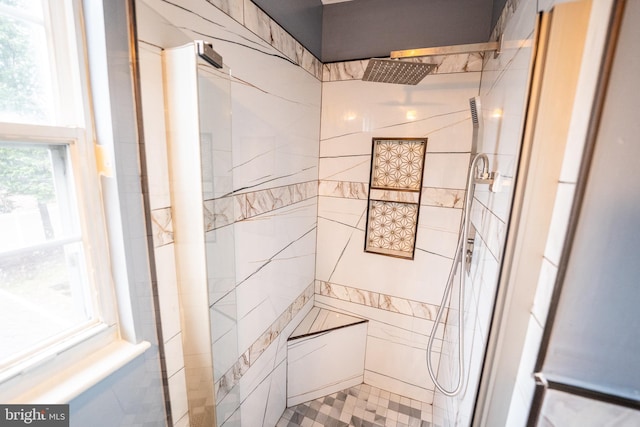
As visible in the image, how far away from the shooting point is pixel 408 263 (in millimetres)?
1817

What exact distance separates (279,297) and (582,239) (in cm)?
145

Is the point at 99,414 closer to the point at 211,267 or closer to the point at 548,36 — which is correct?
the point at 211,267

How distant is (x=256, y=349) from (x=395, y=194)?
1.30 meters

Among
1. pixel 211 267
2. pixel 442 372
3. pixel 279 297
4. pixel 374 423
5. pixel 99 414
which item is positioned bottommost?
pixel 374 423

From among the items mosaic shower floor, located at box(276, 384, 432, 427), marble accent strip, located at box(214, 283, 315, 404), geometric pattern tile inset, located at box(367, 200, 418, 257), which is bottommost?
mosaic shower floor, located at box(276, 384, 432, 427)

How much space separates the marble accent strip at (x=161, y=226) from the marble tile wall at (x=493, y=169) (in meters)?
1.00

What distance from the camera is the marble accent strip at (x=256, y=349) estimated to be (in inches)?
45.0

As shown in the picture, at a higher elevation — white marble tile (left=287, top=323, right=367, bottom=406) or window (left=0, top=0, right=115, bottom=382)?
window (left=0, top=0, right=115, bottom=382)

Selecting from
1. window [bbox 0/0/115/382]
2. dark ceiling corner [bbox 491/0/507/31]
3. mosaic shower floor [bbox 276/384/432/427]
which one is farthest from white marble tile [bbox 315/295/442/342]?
dark ceiling corner [bbox 491/0/507/31]

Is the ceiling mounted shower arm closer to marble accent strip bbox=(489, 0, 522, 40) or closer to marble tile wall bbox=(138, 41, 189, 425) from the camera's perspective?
marble accent strip bbox=(489, 0, 522, 40)

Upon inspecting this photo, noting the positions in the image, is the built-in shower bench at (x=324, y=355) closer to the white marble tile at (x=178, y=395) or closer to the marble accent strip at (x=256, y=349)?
the marble accent strip at (x=256, y=349)

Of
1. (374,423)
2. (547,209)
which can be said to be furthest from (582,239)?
(374,423)

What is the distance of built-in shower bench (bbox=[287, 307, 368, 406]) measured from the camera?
5.93 feet

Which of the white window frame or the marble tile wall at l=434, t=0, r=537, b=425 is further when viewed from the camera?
the marble tile wall at l=434, t=0, r=537, b=425
